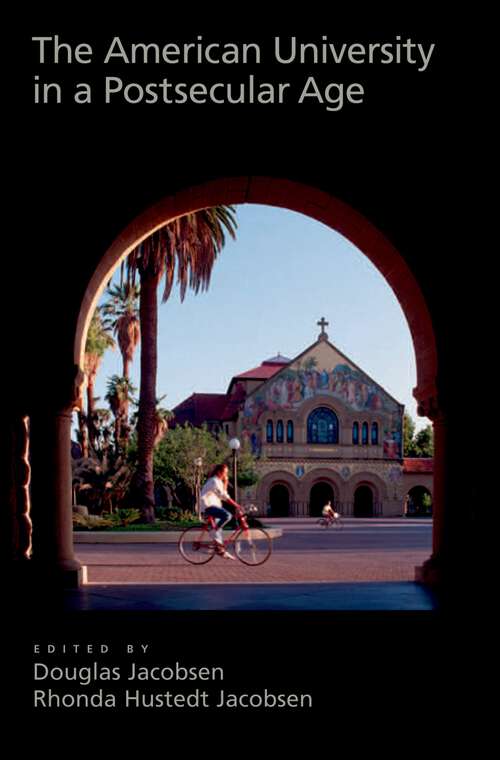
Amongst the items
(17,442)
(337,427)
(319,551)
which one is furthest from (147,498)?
(337,427)

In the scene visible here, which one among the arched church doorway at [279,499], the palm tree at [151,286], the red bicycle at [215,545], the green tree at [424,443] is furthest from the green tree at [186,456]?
the green tree at [424,443]

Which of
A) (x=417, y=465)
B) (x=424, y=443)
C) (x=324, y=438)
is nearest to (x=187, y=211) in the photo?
(x=324, y=438)

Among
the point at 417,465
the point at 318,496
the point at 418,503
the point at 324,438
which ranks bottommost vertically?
the point at 418,503

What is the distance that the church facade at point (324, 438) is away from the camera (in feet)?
177

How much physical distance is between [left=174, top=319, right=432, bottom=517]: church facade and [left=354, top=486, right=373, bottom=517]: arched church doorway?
2.9 inches

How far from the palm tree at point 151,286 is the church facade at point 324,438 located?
29513 millimetres

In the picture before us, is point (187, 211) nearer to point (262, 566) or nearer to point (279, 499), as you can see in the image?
point (262, 566)

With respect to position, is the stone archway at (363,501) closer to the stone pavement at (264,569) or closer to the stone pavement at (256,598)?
the stone pavement at (264,569)

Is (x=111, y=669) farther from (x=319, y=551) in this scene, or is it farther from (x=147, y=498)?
(x=147, y=498)

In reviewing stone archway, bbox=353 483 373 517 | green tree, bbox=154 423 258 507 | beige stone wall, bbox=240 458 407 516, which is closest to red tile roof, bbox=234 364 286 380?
beige stone wall, bbox=240 458 407 516

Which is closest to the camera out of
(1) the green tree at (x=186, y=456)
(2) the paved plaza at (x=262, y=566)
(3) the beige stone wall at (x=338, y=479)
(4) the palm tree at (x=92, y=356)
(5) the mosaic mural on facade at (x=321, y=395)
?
(2) the paved plaza at (x=262, y=566)

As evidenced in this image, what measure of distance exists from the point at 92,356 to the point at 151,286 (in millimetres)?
17272

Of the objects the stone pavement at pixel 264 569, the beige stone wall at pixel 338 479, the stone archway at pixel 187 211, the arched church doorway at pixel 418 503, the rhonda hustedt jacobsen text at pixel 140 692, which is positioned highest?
the stone archway at pixel 187 211

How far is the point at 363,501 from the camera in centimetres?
5631
